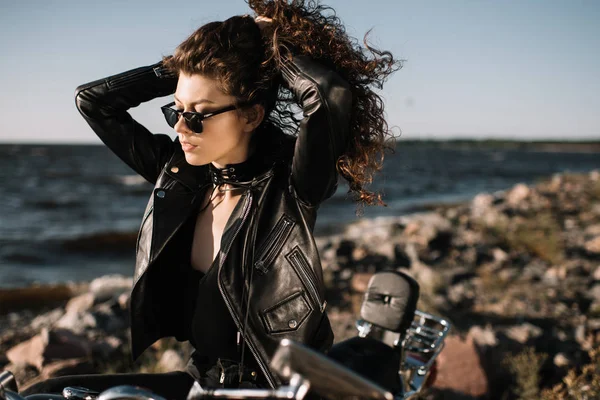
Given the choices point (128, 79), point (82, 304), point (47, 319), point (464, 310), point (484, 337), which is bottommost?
point (47, 319)

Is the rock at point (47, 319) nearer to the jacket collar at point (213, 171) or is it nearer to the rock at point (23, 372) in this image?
the rock at point (23, 372)

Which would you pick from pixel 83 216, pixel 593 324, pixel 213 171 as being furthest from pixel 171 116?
pixel 83 216

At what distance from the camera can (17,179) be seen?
95.4 ft

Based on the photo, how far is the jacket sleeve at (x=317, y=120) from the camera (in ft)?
5.99

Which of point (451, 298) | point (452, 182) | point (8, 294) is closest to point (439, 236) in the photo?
point (451, 298)

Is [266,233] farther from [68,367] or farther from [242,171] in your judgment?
[68,367]

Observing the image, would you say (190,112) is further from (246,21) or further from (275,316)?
(275,316)

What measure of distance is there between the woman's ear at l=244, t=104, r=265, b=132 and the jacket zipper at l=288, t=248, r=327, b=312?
0.56 metres

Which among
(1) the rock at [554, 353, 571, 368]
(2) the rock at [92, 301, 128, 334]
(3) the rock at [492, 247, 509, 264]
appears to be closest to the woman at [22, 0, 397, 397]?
(1) the rock at [554, 353, 571, 368]

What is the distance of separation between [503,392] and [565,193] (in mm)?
17492

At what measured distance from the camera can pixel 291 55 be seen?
1.95 metres

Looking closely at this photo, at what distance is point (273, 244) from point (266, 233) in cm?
Answer: 5

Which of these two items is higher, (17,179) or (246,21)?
(246,21)

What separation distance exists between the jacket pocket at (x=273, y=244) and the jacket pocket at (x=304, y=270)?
0.19 feet
